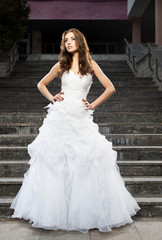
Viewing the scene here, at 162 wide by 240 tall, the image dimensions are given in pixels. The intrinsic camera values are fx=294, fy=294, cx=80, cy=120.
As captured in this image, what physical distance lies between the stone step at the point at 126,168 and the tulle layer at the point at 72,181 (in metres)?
0.93

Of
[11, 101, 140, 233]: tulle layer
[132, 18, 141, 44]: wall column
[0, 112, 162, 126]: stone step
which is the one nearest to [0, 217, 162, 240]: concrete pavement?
[11, 101, 140, 233]: tulle layer

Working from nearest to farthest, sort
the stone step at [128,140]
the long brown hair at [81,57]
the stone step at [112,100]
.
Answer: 1. the long brown hair at [81,57]
2. the stone step at [128,140]
3. the stone step at [112,100]

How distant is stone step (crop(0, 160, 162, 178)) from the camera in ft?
13.0

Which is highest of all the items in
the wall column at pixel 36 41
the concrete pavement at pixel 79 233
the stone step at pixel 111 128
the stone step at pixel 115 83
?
the wall column at pixel 36 41

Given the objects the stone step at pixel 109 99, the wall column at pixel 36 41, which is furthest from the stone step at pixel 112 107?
the wall column at pixel 36 41

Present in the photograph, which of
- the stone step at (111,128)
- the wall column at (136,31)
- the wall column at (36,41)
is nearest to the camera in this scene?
the stone step at (111,128)

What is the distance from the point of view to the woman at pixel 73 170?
2754 mm

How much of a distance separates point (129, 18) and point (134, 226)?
53.4 feet

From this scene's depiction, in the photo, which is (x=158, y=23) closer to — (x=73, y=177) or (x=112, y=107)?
(x=112, y=107)

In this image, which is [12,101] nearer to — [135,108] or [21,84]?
[21,84]

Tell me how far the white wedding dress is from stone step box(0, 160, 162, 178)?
3.04 feet

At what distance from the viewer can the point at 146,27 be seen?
20469mm

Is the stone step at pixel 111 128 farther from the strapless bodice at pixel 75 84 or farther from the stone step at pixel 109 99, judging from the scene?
the strapless bodice at pixel 75 84

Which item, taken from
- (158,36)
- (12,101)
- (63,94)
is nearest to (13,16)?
(12,101)
